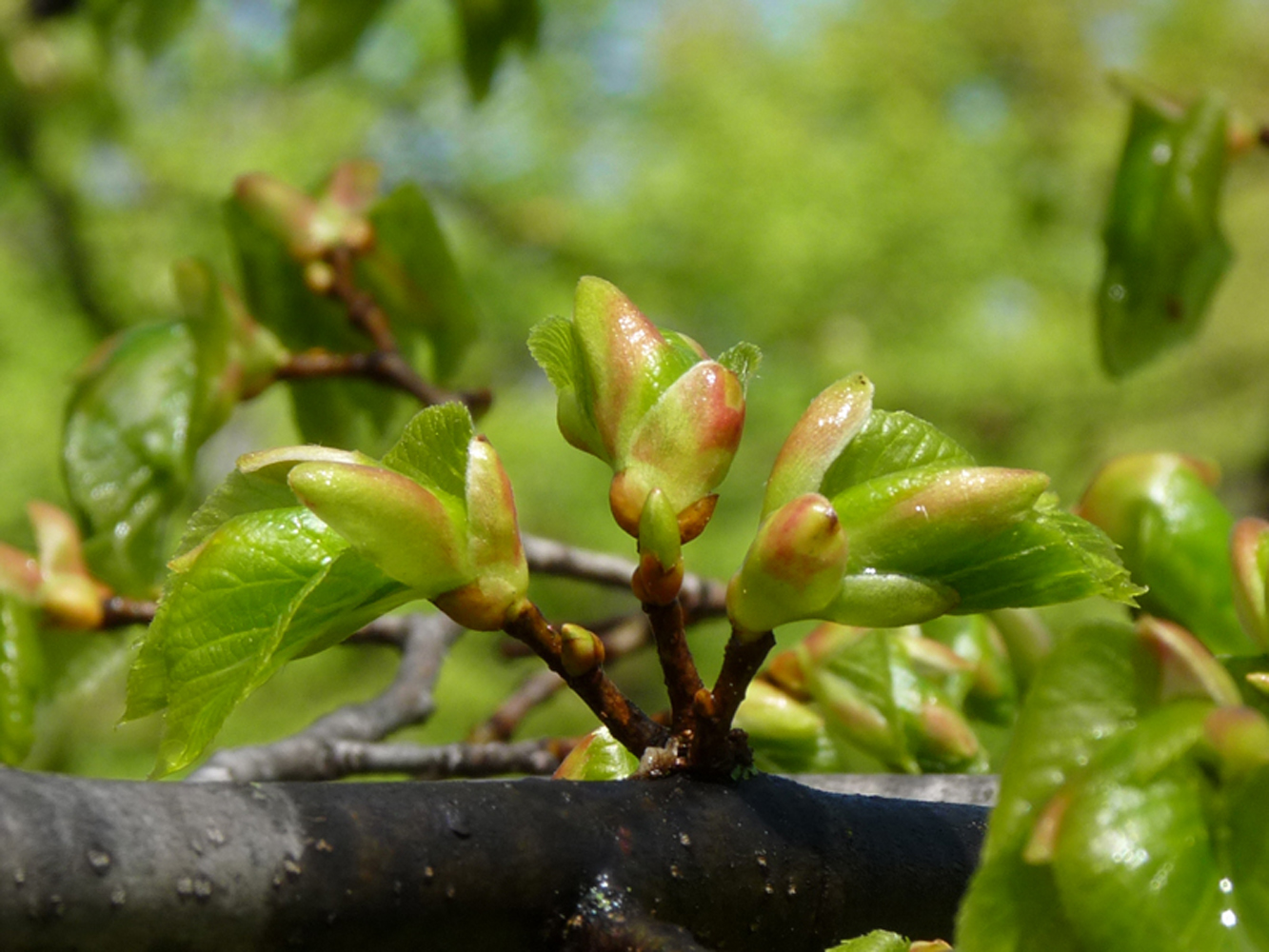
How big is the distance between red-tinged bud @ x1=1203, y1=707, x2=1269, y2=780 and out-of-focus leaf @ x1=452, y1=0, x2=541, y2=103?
1.17 m

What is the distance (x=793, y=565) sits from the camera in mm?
444

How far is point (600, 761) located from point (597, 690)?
0.21 feet

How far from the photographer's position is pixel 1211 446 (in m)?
6.65

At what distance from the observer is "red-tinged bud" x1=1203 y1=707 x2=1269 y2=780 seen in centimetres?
36

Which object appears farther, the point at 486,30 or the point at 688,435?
the point at 486,30

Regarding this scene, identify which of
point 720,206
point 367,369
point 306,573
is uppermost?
point 306,573

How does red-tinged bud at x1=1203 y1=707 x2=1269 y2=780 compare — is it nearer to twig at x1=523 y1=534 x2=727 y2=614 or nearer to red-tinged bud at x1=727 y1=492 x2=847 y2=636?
red-tinged bud at x1=727 y1=492 x2=847 y2=636

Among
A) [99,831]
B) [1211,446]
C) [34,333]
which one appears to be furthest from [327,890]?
[1211,446]

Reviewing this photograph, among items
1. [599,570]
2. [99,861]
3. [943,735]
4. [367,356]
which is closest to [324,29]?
[367,356]

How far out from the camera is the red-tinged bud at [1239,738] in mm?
357

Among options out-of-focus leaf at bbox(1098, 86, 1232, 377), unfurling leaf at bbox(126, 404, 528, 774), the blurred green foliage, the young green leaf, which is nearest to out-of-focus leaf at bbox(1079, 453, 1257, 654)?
the young green leaf

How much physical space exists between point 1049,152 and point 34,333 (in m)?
6.40

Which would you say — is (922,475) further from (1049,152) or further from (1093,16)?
(1093,16)

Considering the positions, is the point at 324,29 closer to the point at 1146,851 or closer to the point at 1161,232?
the point at 1161,232
